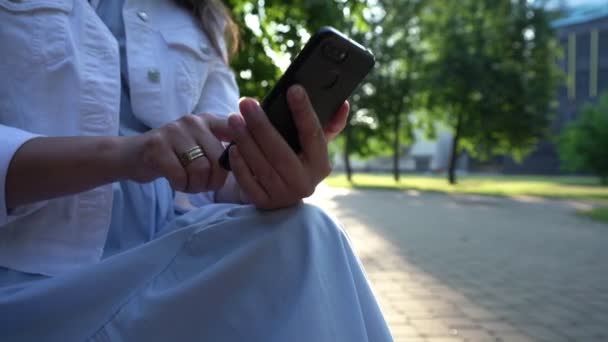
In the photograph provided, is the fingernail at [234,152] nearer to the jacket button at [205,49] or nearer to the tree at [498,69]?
the jacket button at [205,49]

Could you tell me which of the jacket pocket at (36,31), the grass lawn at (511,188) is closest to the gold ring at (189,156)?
the jacket pocket at (36,31)

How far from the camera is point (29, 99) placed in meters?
1.13

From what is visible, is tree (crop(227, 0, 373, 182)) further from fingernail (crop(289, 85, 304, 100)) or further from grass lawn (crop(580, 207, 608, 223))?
grass lawn (crop(580, 207, 608, 223))

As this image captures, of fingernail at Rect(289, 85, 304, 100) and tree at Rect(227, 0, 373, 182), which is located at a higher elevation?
tree at Rect(227, 0, 373, 182)

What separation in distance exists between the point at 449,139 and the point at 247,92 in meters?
59.7

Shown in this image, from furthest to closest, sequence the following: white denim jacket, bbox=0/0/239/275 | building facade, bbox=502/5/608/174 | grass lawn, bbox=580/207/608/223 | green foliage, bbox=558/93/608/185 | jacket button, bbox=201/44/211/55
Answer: building facade, bbox=502/5/608/174 < green foliage, bbox=558/93/608/185 < grass lawn, bbox=580/207/608/223 < jacket button, bbox=201/44/211/55 < white denim jacket, bbox=0/0/239/275

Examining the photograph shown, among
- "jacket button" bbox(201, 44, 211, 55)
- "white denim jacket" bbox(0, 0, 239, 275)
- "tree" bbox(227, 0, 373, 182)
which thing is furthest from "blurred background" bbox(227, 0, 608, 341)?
"white denim jacket" bbox(0, 0, 239, 275)

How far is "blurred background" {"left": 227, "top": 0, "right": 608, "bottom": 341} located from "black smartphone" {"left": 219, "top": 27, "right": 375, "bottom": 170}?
1.39 meters

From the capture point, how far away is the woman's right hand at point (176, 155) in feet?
3.05

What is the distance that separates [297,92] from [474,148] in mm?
29333

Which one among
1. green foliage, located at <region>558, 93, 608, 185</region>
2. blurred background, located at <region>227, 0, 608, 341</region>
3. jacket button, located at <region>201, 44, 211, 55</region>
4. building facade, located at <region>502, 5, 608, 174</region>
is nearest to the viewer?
jacket button, located at <region>201, 44, 211, 55</region>

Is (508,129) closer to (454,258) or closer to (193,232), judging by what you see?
(454,258)

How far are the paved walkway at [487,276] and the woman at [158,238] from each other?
0.24 metres

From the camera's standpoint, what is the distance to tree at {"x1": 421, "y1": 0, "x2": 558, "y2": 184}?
79.8ft
